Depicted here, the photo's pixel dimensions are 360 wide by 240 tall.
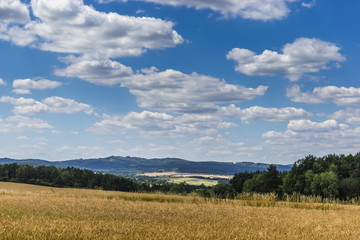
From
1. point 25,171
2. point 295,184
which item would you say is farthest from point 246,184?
point 25,171

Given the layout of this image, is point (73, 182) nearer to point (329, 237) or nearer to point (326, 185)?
point (326, 185)

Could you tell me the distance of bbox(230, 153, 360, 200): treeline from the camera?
93750mm

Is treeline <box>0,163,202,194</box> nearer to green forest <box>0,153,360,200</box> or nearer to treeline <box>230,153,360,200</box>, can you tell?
green forest <box>0,153,360,200</box>

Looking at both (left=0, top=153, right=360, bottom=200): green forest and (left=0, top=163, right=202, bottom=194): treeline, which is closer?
(left=0, top=153, right=360, bottom=200): green forest

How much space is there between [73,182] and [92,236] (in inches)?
5010

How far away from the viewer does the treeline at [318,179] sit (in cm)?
9375

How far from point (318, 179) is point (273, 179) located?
716 inches

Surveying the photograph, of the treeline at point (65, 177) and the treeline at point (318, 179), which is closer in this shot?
the treeline at point (318, 179)

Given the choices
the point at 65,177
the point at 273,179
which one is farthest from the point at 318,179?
the point at 65,177

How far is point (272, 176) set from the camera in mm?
113562

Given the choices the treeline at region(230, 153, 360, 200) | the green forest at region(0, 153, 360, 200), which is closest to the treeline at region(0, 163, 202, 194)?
the green forest at region(0, 153, 360, 200)

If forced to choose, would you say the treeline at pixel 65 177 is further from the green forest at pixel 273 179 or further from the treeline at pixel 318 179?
the treeline at pixel 318 179

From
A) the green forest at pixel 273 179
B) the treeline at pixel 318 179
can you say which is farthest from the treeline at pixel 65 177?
the treeline at pixel 318 179

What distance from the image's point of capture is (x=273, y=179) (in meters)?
114
